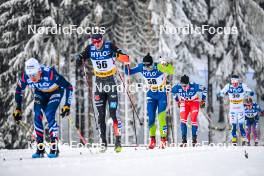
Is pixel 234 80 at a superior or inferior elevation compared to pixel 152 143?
superior

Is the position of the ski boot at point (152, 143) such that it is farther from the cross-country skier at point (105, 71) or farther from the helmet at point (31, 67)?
the helmet at point (31, 67)

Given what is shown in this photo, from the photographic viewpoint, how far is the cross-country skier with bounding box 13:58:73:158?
34.7 feet

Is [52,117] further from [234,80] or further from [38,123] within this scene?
[234,80]

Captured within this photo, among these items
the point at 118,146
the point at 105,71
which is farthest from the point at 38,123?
the point at 105,71

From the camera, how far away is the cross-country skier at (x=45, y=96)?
10586mm

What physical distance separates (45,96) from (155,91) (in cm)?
339

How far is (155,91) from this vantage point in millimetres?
13266

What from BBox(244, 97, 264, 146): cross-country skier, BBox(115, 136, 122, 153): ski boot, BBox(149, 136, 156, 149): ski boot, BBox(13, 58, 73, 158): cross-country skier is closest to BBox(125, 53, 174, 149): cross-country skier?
BBox(149, 136, 156, 149): ski boot

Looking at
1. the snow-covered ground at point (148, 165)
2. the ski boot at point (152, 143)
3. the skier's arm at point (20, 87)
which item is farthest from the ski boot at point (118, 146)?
the skier's arm at point (20, 87)

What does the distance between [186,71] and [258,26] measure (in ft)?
18.8

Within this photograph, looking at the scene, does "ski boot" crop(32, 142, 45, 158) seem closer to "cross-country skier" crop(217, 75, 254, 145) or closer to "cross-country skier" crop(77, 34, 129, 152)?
"cross-country skier" crop(77, 34, 129, 152)

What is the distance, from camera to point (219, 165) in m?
8.91

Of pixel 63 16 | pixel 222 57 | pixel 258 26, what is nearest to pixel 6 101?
pixel 63 16

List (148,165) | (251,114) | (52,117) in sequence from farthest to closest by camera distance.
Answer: (251,114)
(52,117)
(148,165)
